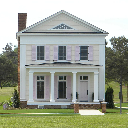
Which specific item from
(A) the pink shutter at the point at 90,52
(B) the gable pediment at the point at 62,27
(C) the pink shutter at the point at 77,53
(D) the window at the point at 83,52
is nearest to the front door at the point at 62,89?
(C) the pink shutter at the point at 77,53

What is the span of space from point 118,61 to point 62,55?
47.6 feet

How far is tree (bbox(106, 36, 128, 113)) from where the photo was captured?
1966 inches

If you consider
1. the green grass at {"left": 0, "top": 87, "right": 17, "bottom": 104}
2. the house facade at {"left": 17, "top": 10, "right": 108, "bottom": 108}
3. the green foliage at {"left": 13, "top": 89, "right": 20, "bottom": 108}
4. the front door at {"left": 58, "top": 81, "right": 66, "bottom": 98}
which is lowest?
the green grass at {"left": 0, "top": 87, "right": 17, "bottom": 104}

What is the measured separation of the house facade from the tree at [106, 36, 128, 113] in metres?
13.1

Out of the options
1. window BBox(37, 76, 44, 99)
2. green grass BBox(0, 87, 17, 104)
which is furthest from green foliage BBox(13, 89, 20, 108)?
green grass BBox(0, 87, 17, 104)

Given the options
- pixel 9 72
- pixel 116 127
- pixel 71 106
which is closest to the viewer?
pixel 116 127

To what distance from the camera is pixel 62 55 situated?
123 ft

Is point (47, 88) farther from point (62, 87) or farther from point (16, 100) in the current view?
point (16, 100)

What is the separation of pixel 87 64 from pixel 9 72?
Result: 69.6 feet

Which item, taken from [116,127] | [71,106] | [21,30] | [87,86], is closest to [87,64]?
[87,86]

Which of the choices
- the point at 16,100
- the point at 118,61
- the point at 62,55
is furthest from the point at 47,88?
the point at 118,61

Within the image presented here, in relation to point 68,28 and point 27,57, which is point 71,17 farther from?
point 27,57

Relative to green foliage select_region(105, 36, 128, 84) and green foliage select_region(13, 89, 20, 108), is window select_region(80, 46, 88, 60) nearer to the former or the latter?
green foliage select_region(13, 89, 20, 108)

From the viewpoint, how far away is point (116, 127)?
64.7ft
